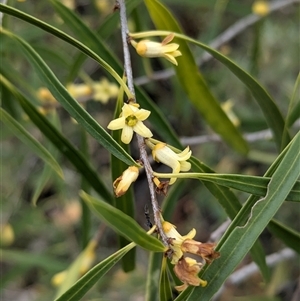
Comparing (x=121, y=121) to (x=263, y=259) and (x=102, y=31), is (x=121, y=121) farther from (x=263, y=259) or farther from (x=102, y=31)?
(x=102, y=31)

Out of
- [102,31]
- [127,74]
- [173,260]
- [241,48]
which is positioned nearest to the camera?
[173,260]

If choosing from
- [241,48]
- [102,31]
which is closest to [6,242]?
[102,31]

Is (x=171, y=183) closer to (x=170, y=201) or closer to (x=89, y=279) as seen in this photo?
(x=89, y=279)

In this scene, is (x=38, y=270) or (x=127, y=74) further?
(x=38, y=270)

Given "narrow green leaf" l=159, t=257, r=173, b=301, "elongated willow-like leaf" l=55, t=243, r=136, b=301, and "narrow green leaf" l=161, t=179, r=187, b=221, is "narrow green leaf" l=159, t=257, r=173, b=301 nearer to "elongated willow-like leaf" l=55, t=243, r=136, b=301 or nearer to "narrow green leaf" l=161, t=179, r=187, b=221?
"elongated willow-like leaf" l=55, t=243, r=136, b=301

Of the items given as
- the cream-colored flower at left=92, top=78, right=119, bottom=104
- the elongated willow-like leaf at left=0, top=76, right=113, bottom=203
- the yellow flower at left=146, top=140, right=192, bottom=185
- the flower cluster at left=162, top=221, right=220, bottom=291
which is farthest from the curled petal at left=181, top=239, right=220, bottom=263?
the cream-colored flower at left=92, top=78, right=119, bottom=104

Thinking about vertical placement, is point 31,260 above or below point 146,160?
below

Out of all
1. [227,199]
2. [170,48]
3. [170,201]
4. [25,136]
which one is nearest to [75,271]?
[170,201]
